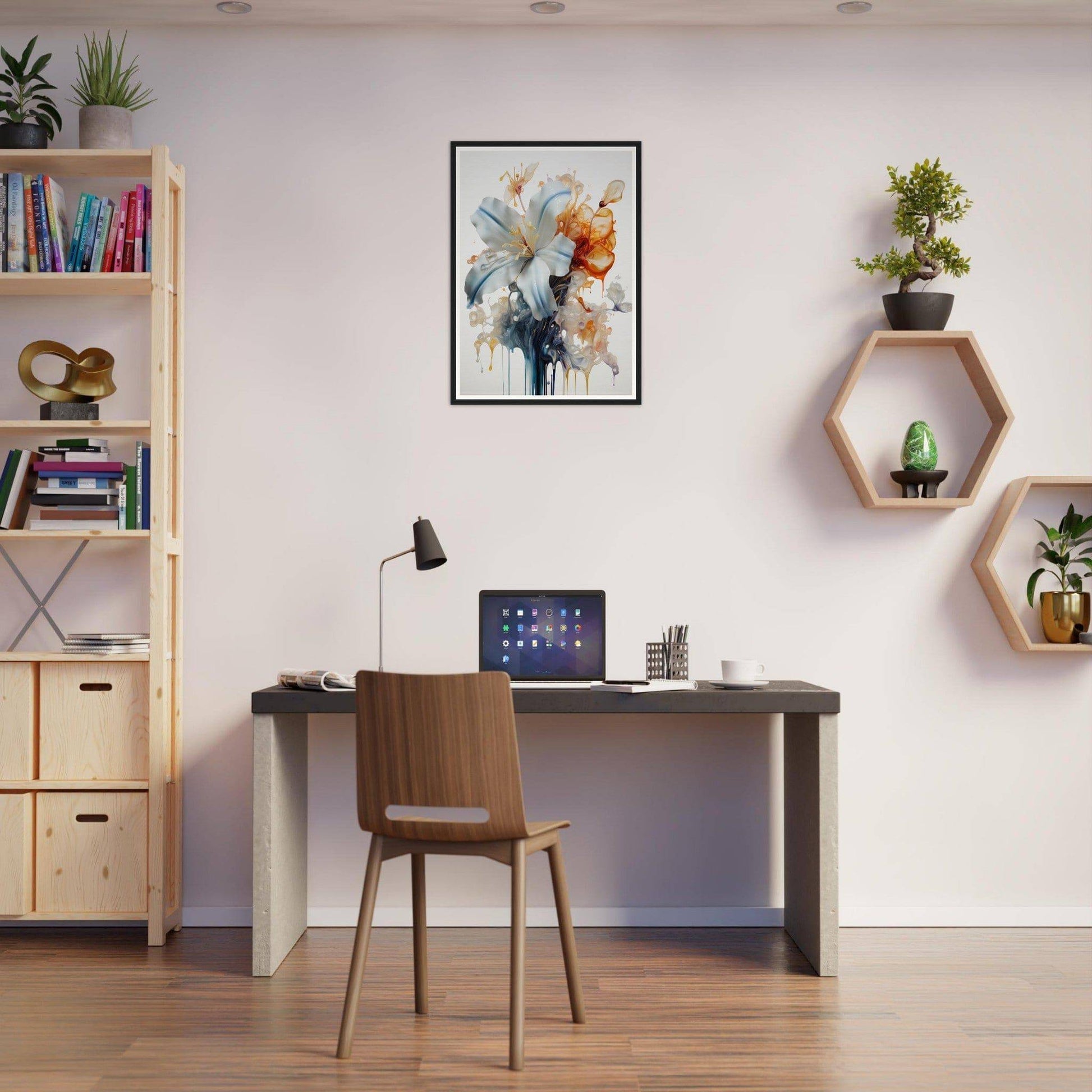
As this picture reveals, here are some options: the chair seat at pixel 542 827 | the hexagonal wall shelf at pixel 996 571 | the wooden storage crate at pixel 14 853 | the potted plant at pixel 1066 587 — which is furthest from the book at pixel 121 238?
the potted plant at pixel 1066 587

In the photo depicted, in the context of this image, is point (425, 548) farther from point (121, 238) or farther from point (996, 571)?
point (996, 571)

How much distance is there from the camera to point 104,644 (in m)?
3.40

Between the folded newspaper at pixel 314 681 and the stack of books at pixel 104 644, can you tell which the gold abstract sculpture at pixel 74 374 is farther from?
the folded newspaper at pixel 314 681

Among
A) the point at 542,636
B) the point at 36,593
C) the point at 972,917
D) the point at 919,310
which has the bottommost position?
the point at 972,917

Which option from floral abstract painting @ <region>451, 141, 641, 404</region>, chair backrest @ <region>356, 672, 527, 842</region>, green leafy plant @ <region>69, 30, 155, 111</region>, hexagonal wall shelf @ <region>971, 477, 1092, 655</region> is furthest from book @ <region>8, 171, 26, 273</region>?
hexagonal wall shelf @ <region>971, 477, 1092, 655</region>

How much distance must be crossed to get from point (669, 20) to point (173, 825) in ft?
9.84

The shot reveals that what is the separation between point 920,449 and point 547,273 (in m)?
1.30

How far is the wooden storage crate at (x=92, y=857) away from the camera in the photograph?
3.35m

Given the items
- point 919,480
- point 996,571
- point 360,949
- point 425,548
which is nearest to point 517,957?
point 360,949

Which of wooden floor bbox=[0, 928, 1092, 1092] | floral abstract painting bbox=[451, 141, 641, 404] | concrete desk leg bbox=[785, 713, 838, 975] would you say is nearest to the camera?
wooden floor bbox=[0, 928, 1092, 1092]

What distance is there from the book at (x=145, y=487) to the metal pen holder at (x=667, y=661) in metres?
1.56

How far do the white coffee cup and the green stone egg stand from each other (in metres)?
0.85

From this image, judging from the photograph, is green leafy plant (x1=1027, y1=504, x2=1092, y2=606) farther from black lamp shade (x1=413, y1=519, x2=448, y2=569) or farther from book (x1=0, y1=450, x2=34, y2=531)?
book (x1=0, y1=450, x2=34, y2=531)

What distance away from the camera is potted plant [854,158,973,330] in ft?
11.5
